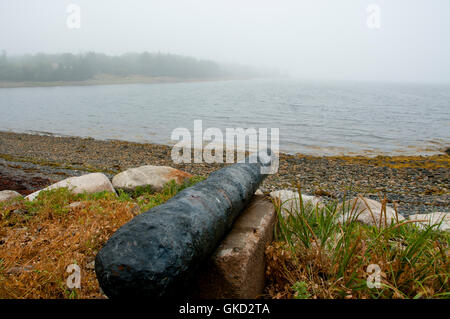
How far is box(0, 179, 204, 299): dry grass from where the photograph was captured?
9.56ft

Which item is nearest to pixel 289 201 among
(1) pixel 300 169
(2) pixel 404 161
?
(1) pixel 300 169

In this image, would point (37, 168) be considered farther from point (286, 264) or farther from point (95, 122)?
point (95, 122)

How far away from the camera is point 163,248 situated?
79.5 inches

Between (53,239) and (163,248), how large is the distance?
8.73 ft

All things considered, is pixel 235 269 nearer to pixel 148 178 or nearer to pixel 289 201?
pixel 289 201

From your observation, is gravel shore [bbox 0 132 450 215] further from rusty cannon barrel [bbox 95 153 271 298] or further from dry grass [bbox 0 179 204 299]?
rusty cannon barrel [bbox 95 153 271 298]

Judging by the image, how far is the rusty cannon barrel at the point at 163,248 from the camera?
6.28ft

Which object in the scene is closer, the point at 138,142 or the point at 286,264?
the point at 286,264

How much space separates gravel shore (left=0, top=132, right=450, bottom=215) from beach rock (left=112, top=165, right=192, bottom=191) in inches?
119

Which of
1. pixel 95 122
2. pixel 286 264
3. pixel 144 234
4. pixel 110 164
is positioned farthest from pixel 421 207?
pixel 95 122

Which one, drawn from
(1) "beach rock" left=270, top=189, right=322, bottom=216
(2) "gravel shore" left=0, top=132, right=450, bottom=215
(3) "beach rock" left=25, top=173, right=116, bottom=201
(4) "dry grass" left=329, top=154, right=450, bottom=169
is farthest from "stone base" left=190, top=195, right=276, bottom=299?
(4) "dry grass" left=329, top=154, right=450, bottom=169

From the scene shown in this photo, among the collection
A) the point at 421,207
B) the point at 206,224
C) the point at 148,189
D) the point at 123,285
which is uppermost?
the point at 206,224
